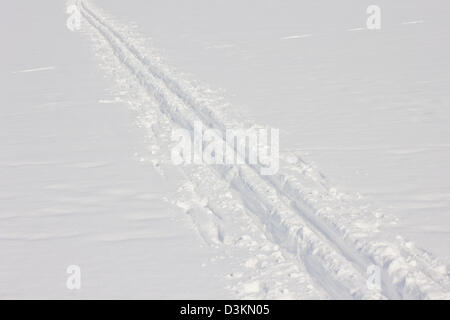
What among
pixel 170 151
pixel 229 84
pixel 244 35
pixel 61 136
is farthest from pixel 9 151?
pixel 244 35

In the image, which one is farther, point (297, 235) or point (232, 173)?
point (232, 173)

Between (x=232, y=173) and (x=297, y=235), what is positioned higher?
(x=232, y=173)

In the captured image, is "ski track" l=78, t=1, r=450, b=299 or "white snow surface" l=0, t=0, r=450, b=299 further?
"white snow surface" l=0, t=0, r=450, b=299
